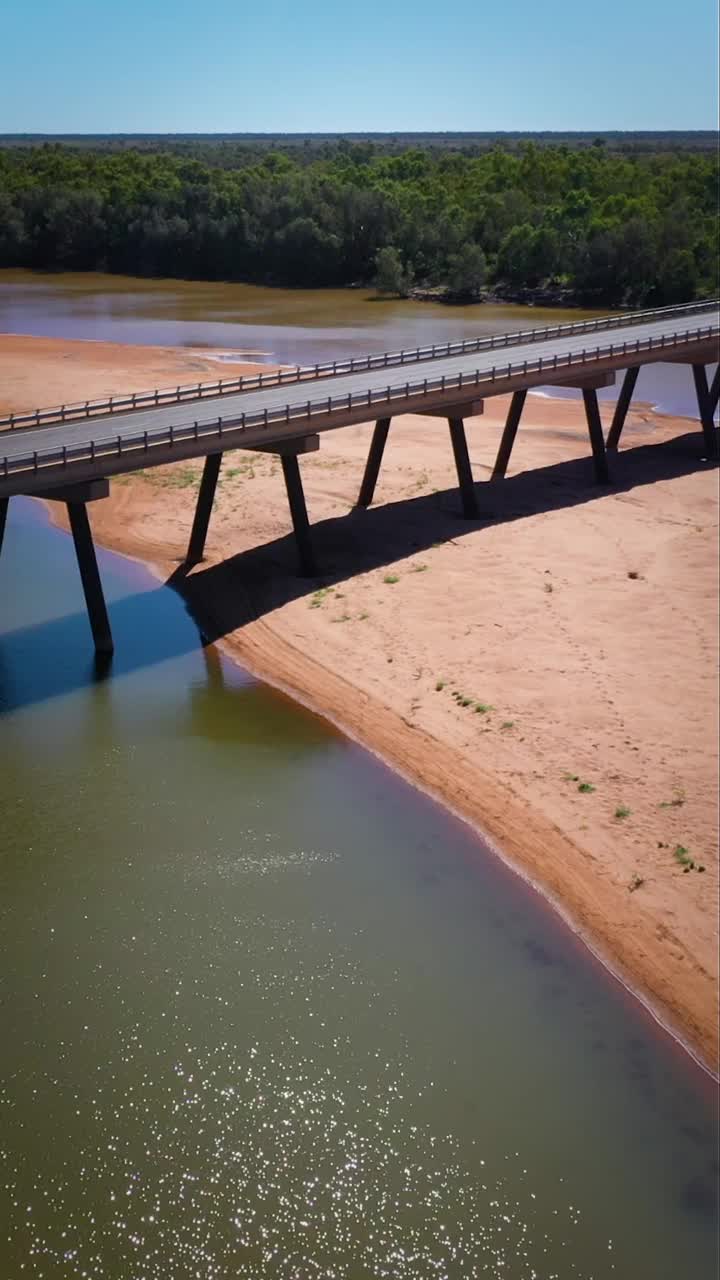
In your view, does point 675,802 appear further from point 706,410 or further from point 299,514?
point 706,410

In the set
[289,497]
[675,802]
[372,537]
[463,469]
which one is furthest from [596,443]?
[675,802]

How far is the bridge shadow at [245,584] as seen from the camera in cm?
2614

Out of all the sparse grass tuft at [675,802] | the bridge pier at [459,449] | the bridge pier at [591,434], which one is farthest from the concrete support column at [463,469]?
the sparse grass tuft at [675,802]

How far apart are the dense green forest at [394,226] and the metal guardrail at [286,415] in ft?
158

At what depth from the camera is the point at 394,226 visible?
324 ft

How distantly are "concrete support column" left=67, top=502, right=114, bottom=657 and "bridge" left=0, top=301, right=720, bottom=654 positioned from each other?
28mm

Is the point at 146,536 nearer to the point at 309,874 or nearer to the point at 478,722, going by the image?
the point at 478,722

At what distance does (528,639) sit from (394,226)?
80.7 meters

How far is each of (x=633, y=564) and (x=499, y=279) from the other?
65.3 metres

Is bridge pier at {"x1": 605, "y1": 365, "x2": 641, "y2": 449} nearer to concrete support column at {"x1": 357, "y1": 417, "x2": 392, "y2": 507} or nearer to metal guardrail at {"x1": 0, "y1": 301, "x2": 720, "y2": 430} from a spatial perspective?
metal guardrail at {"x1": 0, "y1": 301, "x2": 720, "y2": 430}

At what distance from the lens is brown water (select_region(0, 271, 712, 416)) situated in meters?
64.1

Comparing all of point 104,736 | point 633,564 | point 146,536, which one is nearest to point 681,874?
point 104,736

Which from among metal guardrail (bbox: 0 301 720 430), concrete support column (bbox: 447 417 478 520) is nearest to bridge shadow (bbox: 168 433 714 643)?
concrete support column (bbox: 447 417 478 520)

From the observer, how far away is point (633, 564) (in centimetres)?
3089
